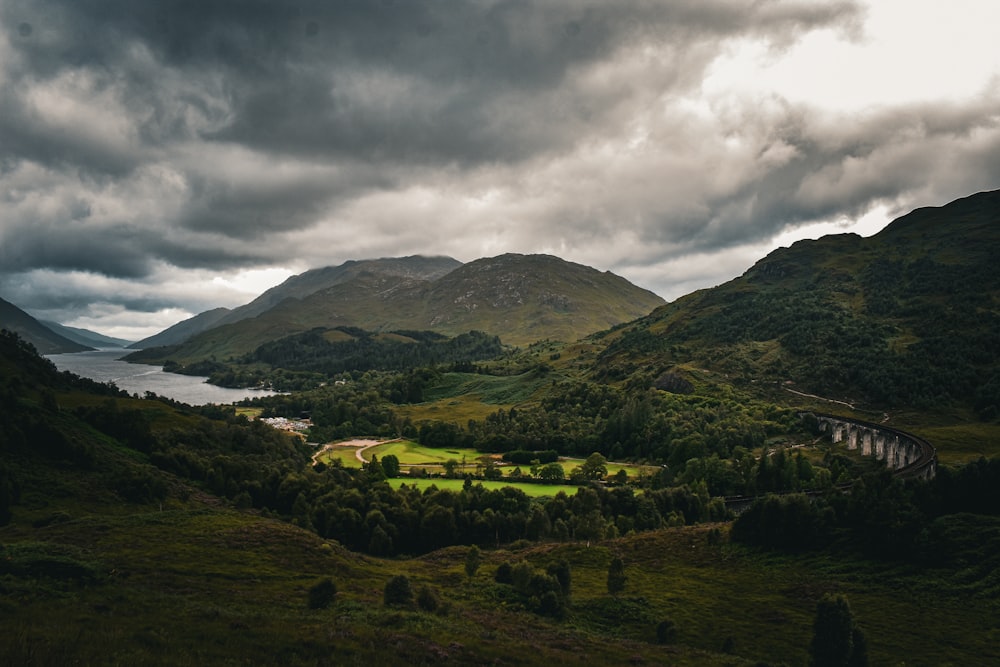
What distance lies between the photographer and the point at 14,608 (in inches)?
1339

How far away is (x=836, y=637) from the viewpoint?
49.6 m

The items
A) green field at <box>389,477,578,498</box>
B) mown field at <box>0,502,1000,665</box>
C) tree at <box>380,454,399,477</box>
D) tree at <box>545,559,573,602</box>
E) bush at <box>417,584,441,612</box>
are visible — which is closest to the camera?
mown field at <box>0,502,1000,665</box>

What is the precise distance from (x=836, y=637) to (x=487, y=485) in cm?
10664

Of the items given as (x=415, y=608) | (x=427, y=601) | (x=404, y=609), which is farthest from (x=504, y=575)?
(x=404, y=609)

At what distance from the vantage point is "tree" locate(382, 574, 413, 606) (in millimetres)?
58719

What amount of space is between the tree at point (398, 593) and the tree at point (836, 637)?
39.7m

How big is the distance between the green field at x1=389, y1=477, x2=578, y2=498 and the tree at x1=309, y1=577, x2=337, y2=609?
292 feet

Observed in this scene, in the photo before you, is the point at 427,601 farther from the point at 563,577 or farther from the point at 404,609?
the point at 563,577

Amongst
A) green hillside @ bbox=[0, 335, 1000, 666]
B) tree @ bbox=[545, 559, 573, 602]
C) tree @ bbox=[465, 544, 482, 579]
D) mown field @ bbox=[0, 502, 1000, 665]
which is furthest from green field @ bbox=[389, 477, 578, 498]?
tree @ bbox=[545, 559, 573, 602]

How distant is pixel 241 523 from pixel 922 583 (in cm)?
9398

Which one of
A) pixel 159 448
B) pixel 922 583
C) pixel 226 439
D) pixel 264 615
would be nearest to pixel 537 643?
pixel 264 615

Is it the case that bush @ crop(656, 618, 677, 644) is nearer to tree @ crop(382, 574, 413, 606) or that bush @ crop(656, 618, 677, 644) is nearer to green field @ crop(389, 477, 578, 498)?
tree @ crop(382, 574, 413, 606)

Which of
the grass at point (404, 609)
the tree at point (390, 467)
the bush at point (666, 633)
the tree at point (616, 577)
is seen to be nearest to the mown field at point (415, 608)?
the grass at point (404, 609)

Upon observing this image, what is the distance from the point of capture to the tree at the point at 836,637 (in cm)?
4941
